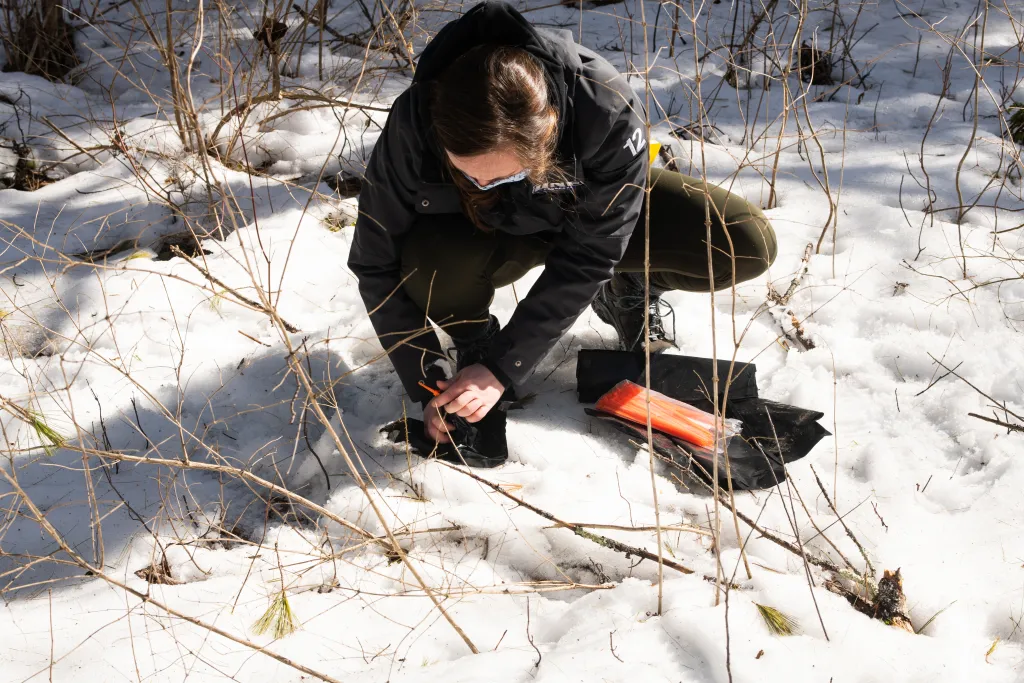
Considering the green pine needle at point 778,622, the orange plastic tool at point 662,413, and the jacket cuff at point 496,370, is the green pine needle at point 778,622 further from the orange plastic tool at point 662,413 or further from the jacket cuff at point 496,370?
the jacket cuff at point 496,370

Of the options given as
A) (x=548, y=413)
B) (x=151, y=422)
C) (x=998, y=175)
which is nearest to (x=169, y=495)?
(x=151, y=422)

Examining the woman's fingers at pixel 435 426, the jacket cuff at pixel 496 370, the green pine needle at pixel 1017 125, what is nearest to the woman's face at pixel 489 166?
the jacket cuff at pixel 496 370

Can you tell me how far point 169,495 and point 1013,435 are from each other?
6.08 feet

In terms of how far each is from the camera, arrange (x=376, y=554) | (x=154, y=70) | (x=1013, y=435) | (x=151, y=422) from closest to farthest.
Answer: (x=376, y=554)
(x=1013, y=435)
(x=151, y=422)
(x=154, y=70)

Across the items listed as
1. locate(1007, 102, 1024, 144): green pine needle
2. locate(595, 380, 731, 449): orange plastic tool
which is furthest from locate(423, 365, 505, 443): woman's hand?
locate(1007, 102, 1024, 144): green pine needle

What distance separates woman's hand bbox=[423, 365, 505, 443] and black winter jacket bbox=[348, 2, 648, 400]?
0.04 m

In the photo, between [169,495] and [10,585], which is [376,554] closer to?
[169,495]

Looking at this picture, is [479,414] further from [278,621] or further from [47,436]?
[47,436]

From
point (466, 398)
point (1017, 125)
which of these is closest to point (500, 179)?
point (466, 398)

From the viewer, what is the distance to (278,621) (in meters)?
1.32

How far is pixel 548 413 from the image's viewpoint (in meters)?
1.90

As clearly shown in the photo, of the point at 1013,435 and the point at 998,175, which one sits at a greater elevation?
the point at 998,175

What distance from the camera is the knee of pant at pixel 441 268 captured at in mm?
1725

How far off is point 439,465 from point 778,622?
2.53ft
